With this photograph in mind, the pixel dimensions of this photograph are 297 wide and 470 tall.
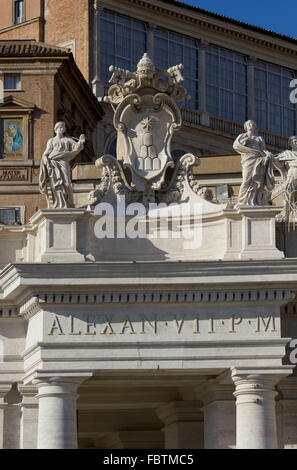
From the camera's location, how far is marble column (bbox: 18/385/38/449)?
43719 millimetres

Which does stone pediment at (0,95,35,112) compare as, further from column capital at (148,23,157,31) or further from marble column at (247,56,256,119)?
marble column at (247,56,256,119)

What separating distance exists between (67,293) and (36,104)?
4547 centimetres

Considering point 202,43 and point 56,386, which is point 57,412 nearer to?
point 56,386

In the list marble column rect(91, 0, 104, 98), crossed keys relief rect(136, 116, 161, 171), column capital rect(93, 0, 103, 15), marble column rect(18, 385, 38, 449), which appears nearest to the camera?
marble column rect(18, 385, 38, 449)

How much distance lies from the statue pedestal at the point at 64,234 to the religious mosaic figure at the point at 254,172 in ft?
13.4

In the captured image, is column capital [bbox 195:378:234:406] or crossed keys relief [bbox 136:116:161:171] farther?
crossed keys relief [bbox 136:116:161:171]

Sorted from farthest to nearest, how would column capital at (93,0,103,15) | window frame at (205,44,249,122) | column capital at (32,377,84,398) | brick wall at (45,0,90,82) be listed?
window frame at (205,44,249,122) → column capital at (93,0,103,15) → brick wall at (45,0,90,82) → column capital at (32,377,84,398)

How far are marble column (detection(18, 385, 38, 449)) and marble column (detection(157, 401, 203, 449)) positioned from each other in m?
5.43

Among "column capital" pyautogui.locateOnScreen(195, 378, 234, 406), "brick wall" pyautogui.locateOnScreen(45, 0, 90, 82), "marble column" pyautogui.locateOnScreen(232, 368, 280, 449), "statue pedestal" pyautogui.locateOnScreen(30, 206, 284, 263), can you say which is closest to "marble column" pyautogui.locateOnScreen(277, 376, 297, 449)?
"column capital" pyautogui.locateOnScreen(195, 378, 234, 406)

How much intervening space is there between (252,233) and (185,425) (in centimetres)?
731
